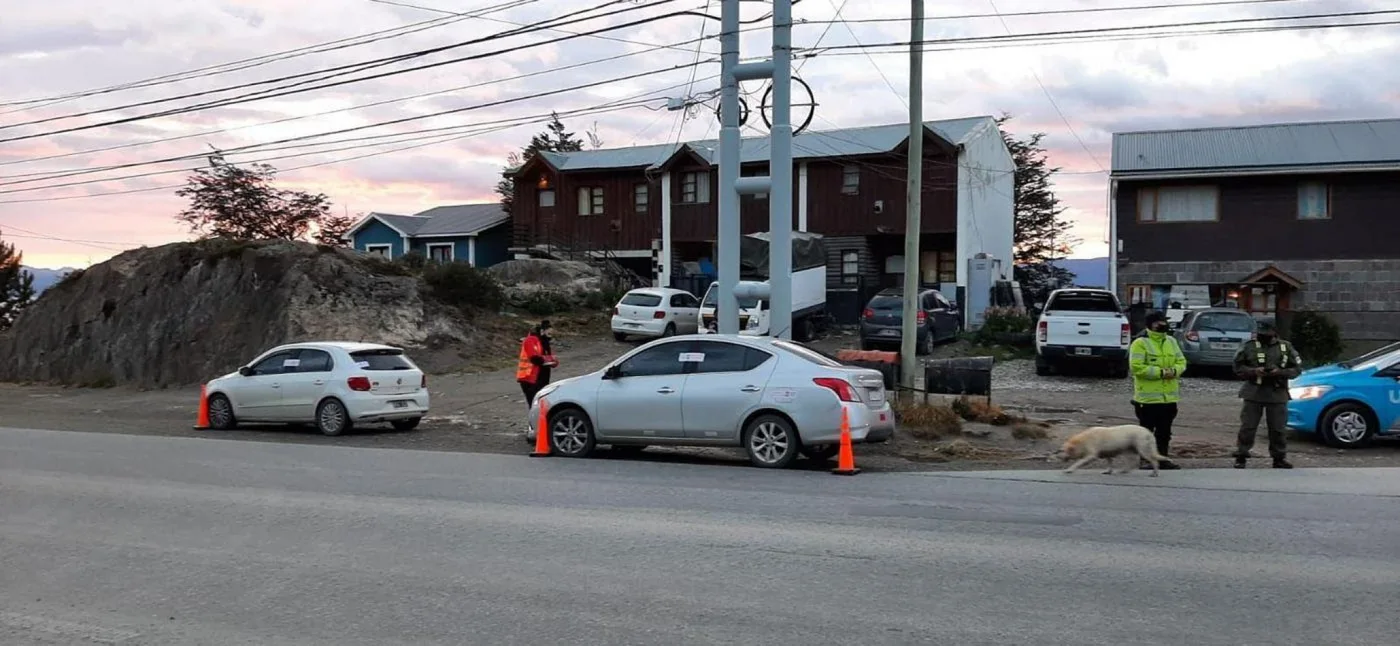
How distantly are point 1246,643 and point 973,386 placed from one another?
999 cm

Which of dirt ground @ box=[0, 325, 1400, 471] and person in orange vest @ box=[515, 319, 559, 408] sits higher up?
person in orange vest @ box=[515, 319, 559, 408]

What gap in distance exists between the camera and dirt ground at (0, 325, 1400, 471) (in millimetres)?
13242

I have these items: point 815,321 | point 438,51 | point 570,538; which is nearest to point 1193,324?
point 815,321

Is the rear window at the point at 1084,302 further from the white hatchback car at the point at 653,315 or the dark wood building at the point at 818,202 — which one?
the dark wood building at the point at 818,202

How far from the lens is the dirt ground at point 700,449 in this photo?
1324 cm

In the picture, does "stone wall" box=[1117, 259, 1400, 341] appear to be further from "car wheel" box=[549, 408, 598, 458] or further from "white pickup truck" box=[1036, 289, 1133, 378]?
"car wheel" box=[549, 408, 598, 458]

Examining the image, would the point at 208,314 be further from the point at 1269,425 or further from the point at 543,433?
the point at 1269,425

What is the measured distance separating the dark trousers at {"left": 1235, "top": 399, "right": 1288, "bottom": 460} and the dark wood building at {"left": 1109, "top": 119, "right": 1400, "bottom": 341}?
1915 centimetres

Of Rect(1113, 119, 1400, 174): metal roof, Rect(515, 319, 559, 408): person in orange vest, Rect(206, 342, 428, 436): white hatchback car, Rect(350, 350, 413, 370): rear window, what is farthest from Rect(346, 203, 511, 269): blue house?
Rect(515, 319, 559, 408): person in orange vest

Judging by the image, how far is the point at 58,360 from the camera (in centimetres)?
3147

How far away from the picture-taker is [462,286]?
31.4 m

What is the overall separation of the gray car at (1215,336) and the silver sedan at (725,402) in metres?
12.2

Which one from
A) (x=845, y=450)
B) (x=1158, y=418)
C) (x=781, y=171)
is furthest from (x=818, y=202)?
(x=845, y=450)

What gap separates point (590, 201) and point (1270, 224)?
23.6 metres
